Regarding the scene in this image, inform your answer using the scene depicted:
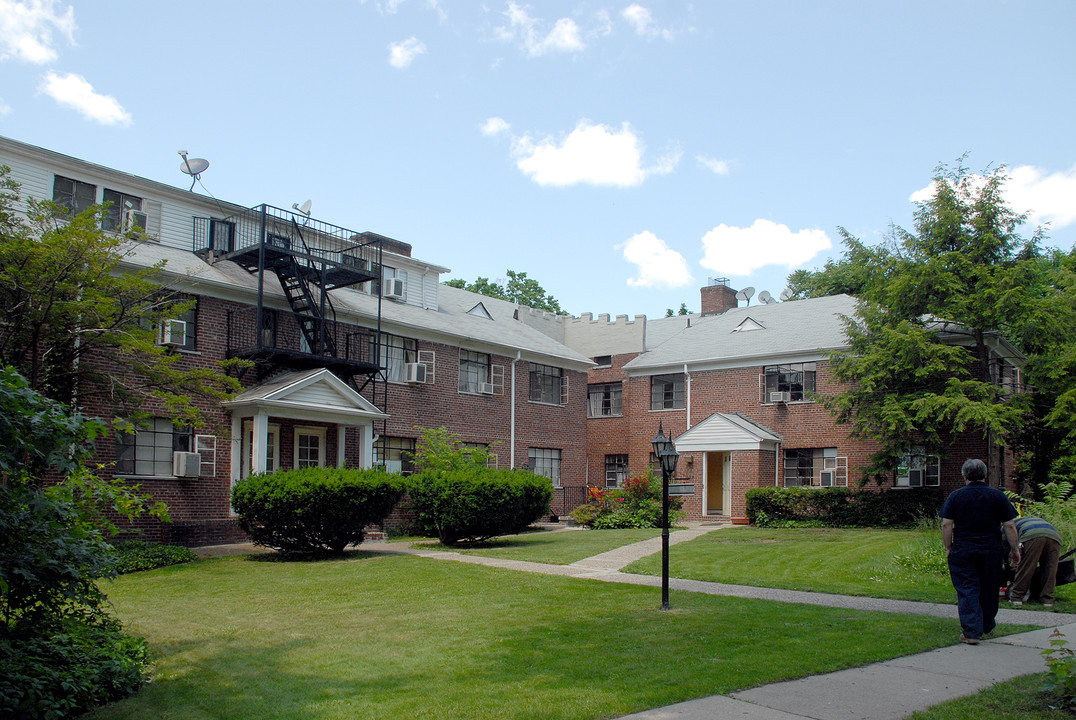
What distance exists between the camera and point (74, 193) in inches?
769

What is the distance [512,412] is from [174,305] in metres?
13.0

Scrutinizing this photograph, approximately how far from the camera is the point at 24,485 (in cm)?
591

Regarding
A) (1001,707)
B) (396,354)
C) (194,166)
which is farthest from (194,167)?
(1001,707)

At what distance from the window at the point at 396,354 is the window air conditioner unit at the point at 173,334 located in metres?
5.19

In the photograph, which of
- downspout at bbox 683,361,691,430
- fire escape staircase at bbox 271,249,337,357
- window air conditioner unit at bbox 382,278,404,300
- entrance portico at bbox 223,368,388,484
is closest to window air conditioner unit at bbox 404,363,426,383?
entrance portico at bbox 223,368,388,484

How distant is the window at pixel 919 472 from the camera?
2519 centimetres

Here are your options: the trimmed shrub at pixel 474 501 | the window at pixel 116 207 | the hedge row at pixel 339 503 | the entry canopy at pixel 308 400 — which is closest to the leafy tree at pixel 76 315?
the hedge row at pixel 339 503

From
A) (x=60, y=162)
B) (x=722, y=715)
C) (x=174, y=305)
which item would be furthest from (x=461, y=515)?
(x=722, y=715)

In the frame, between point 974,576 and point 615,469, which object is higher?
point 974,576

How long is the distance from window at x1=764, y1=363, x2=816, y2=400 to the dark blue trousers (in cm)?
2006

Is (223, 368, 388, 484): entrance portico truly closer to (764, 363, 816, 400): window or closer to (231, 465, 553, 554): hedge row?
(231, 465, 553, 554): hedge row

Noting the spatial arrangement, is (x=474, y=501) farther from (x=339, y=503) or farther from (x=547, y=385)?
(x=547, y=385)

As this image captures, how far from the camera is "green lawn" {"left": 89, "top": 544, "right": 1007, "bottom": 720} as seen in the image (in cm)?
609

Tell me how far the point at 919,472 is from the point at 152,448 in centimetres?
2051
